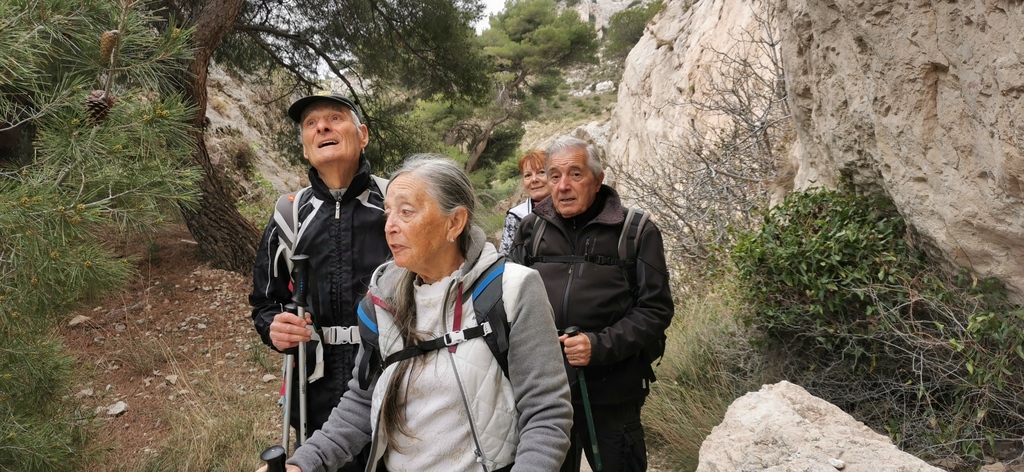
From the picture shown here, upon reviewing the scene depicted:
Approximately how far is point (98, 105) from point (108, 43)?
9.1 inches

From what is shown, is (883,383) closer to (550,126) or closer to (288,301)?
(288,301)

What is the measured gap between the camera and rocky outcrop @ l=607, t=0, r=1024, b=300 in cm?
222

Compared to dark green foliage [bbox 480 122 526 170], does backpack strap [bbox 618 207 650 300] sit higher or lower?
lower

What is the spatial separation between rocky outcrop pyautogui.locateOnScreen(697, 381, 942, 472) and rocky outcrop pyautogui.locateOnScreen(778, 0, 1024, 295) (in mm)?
1024

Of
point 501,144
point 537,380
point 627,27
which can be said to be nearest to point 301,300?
point 537,380

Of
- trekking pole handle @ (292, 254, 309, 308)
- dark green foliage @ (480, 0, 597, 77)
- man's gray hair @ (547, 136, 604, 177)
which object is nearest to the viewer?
trekking pole handle @ (292, 254, 309, 308)

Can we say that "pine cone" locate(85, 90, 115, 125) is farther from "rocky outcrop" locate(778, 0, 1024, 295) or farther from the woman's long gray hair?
"rocky outcrop" locate(778, 0, 1024, 295)

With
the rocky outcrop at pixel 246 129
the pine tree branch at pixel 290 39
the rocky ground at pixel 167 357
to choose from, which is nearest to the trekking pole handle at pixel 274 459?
the rocky ground at pixel 167 357

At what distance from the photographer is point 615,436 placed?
248 centimetres

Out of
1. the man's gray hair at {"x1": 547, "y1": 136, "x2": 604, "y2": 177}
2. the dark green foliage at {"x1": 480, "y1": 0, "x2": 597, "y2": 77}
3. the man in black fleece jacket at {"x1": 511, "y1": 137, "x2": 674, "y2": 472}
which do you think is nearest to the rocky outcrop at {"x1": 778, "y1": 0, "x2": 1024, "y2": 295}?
the man in black fleece jacket at {"x1": 511, "y1": 137, "x2": 674, "y2": 472}

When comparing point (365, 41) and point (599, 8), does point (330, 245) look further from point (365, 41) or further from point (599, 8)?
point (599, 8)

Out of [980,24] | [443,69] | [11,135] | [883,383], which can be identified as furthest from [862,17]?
[11,135]

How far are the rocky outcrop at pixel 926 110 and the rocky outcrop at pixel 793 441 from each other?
3.40 ft

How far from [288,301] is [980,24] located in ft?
9.01
